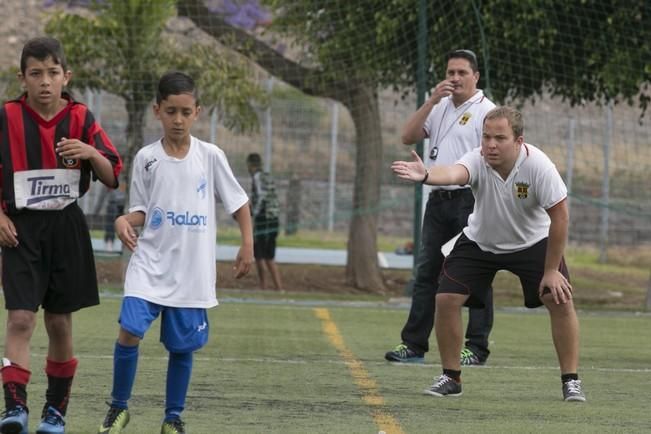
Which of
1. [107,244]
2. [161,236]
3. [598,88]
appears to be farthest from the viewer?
[107,244]

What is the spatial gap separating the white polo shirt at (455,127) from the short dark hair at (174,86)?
3.32 metres

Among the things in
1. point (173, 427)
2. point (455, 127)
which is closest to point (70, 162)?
point (173, 427)

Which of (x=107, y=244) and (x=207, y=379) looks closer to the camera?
(x=207, y=379)

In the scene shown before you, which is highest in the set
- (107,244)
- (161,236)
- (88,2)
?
(88,2)

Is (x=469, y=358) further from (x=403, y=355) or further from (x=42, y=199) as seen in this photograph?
(x=42, y=199)

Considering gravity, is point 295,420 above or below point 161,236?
below

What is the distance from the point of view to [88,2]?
21781mm

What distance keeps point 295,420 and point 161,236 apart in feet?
3.92

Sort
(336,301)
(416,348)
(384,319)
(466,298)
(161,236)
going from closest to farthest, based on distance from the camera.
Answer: (161,236) < (466,298) < (416,348) < (384,319) < (336,301)

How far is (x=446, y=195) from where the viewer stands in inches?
388

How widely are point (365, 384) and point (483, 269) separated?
98cm

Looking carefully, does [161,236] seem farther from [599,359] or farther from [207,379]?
[599,359]

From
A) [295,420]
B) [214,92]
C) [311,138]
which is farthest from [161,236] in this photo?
[311,138]

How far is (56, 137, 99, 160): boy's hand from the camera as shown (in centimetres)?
645
